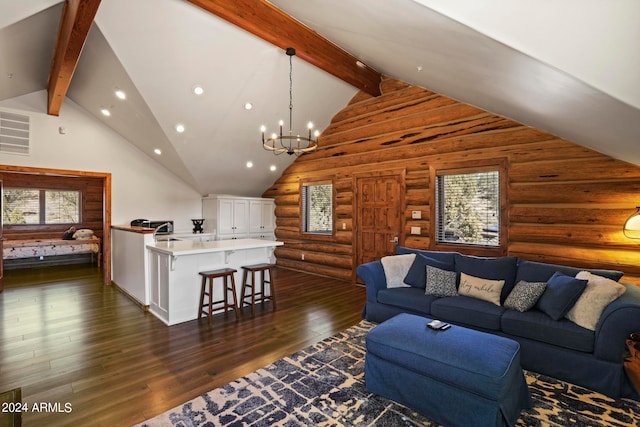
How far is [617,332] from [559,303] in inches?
17.7

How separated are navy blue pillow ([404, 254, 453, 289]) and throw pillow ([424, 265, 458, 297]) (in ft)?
0.39

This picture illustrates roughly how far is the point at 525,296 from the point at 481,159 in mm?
2252

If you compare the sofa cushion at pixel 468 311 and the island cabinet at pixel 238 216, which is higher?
the island cabinet at pixel 238 216

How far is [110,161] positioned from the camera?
21.9ft

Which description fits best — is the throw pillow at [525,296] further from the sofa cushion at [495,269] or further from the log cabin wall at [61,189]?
the log cabin wall at [61,189]

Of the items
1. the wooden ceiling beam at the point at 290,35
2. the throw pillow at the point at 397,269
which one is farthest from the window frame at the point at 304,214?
the throw pillow at the point at 397,269

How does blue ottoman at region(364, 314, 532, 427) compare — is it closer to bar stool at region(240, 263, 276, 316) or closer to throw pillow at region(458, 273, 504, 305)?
throw pillow at region(458, 273, 504, 305)

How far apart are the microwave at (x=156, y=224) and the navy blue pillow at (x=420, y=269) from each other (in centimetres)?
462

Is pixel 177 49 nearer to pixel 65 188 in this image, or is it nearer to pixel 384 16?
pixel 384 16

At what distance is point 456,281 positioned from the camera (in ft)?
13.0

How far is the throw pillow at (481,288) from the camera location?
3.54 m

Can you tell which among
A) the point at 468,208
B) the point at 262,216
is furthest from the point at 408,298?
the point at 262,216

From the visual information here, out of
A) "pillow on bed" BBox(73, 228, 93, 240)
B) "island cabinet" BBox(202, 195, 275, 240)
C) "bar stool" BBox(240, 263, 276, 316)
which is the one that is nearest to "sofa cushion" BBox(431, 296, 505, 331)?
"bar stool" BBox(240, 263, 276, 316)

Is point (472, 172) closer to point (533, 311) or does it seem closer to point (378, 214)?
point (378, 214)
